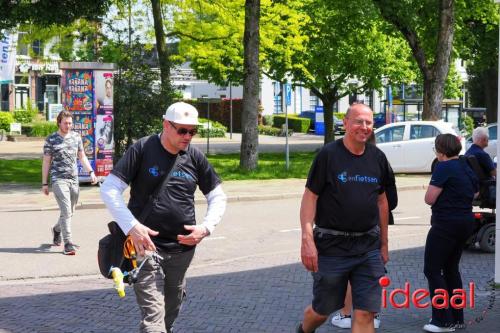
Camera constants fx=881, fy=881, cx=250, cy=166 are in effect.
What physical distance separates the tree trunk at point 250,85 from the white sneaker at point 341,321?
1654 cm

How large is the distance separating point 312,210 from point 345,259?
1.25 ft

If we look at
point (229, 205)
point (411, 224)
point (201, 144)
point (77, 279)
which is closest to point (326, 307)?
point (77, 279)

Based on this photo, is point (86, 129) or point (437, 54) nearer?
point (86, 129)

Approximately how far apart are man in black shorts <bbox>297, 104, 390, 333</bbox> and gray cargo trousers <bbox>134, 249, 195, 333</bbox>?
81cm

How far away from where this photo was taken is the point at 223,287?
9000mm

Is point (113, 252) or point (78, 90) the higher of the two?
point (78, 90)

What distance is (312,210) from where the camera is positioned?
223 inches

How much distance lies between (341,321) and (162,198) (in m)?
2.44

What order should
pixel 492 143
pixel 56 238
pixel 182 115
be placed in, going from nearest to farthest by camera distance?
pixel 182 115 → pixel 56 238 → pixel 492 143

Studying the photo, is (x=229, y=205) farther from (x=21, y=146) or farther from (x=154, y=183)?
(x=21, y=146)

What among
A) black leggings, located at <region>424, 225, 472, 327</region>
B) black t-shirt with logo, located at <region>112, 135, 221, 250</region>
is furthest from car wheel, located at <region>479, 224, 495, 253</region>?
black t-shirt with logo, located at <region>112, 135, 221, 250</region>

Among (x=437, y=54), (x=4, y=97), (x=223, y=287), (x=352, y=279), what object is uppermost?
(x=437, y=54)

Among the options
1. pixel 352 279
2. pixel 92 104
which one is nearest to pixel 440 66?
pixel 92 104

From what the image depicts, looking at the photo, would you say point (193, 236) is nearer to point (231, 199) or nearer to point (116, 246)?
point (116, 246)
